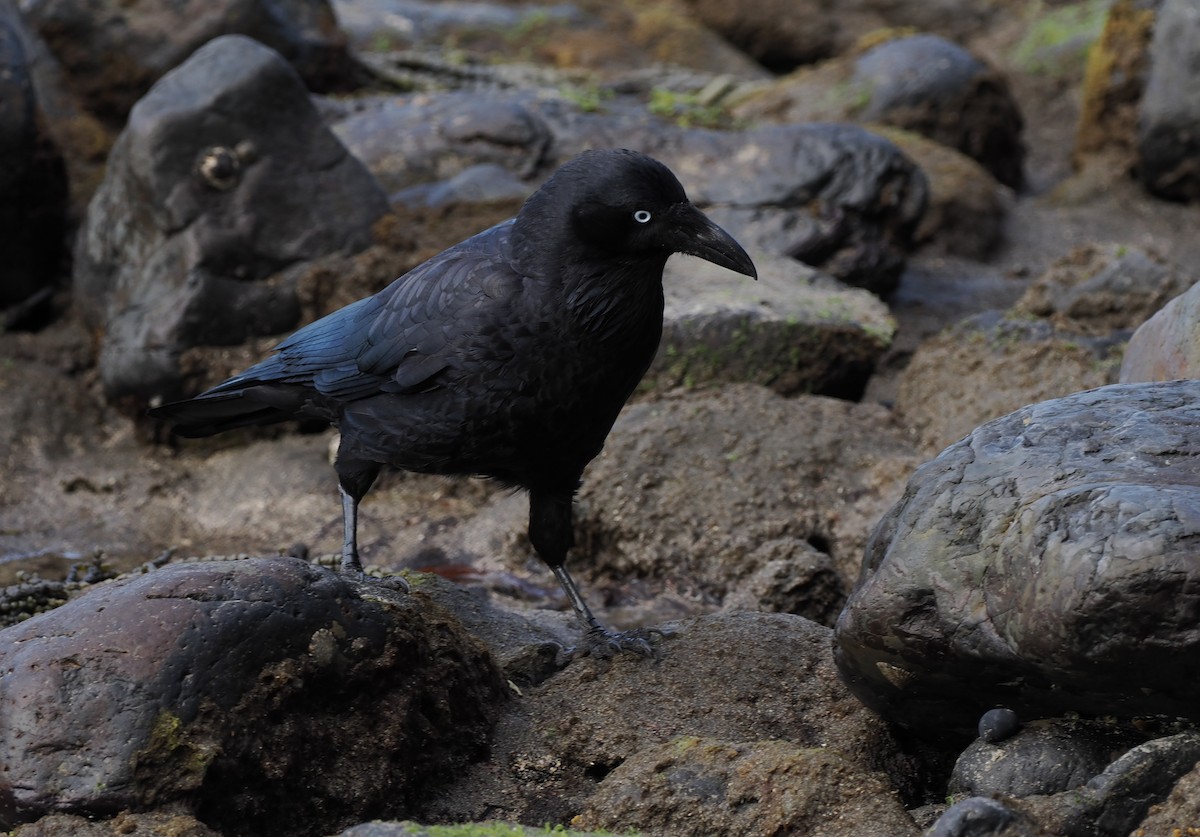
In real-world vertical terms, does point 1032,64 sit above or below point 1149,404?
below

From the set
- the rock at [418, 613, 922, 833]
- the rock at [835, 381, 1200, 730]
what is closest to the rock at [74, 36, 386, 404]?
the rock at [418, 613, 922, 833]

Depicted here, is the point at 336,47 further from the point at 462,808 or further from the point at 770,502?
the point at 462,808

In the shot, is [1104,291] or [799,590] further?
[1104,291]

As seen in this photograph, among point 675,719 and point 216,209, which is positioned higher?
point 675,719

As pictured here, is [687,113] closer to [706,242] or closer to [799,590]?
[799,590]

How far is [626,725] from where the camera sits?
14.0ft

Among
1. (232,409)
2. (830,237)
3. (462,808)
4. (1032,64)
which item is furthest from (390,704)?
(1032,64)

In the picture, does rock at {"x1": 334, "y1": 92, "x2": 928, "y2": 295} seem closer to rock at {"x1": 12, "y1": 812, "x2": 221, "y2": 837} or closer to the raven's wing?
the raven's wing

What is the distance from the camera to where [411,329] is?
15.6 feet

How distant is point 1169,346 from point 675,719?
217 cm

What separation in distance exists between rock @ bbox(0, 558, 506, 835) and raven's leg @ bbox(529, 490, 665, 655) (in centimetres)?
87

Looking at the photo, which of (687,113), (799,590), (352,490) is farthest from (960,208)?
(352,490)

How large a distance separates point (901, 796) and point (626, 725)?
0.87 m

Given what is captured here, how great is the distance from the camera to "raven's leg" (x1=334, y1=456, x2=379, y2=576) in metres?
5.02
